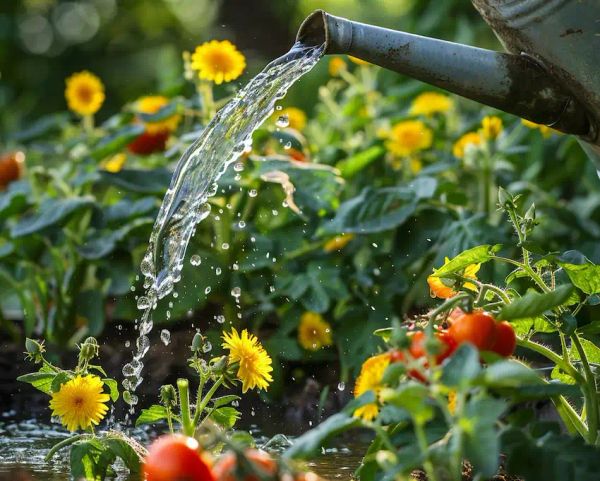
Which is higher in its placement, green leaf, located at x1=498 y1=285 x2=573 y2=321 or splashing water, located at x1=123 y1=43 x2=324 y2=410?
splashing water, located at x1=123 y1=43 x2=324 y2=410

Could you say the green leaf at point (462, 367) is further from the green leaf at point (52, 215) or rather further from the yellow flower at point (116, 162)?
the yellow flower at point (116, 162)

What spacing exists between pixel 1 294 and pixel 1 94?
2.02m

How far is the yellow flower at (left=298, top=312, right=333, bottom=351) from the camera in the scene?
2.36 metres

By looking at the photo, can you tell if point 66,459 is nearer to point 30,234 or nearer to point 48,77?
point 30,234

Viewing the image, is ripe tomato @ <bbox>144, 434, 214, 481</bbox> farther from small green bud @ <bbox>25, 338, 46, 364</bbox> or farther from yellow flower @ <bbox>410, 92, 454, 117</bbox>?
yellow flower @ <bbox>410, 92, 454, 117</bbox>

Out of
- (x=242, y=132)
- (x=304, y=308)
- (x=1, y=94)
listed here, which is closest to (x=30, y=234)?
(x=304, y=308)

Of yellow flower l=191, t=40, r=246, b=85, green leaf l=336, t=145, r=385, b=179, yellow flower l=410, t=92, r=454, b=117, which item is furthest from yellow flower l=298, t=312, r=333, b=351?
yellow flower l=410, t=92, r=454, b=117

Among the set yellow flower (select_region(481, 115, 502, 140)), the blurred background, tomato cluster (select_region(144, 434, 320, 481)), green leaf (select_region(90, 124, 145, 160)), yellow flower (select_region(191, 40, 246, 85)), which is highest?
the blurred background

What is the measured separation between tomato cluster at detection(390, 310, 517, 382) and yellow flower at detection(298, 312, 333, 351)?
48.0 inches

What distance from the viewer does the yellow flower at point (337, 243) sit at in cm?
247

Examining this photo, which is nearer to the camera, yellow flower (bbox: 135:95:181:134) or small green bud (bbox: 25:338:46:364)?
small green bud (bbox: 25:338:46:364)

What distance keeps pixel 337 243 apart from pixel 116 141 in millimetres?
600

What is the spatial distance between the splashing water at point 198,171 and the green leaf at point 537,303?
0.68 metres

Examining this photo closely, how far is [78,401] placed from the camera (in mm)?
1405
